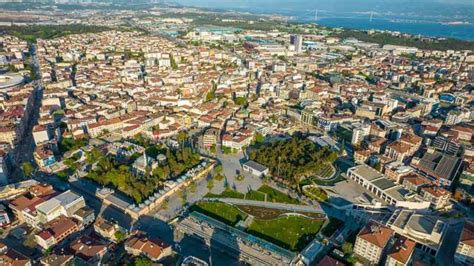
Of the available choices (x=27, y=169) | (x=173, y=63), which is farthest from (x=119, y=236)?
(x=173, y=63)

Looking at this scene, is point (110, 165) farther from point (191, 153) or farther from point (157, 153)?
point (191, 153)

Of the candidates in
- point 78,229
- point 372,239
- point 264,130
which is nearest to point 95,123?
point 78,229

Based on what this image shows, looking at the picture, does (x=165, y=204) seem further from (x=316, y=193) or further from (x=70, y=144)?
(x=70, y=144)

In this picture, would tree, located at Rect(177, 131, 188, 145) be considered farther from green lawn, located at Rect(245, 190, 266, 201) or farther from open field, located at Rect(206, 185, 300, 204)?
green lawn, located at Rect(245, 190, 266, 201)

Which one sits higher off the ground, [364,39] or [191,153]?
[364,39]

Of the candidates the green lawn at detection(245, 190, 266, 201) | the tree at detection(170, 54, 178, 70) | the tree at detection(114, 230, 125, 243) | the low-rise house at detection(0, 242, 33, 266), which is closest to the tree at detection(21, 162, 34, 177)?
the low-rise house at detection(0, 242, 33, 266)

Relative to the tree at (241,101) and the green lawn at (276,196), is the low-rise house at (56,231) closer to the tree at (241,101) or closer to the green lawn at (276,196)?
the green lawn at (276,196)
